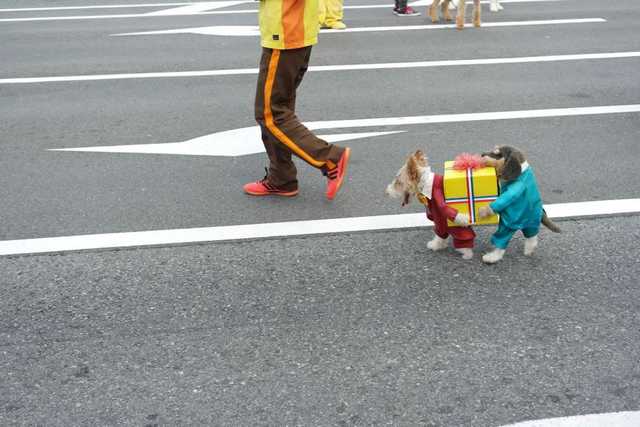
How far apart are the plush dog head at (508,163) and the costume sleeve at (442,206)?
0.34 meters

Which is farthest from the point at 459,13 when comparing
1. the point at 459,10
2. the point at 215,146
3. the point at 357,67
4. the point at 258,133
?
the point at 215,146

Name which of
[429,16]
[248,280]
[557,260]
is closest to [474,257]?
[557,260]

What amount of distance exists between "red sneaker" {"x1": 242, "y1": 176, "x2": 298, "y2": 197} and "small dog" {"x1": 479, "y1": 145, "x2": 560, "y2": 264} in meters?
1.87

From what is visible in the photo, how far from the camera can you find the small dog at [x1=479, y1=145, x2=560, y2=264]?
479 cm

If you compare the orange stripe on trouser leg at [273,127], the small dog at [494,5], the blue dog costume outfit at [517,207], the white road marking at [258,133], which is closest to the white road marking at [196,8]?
the small dog at [494,5]

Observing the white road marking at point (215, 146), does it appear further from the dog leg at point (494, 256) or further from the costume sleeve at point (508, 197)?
the costume sleeve at point (508, 197)

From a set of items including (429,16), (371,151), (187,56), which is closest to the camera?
(371,151)

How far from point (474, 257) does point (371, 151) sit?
2.28 metres

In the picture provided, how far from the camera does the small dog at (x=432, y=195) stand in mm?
4879

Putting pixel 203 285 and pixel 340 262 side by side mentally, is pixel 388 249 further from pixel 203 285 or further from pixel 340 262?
pixel 203 285

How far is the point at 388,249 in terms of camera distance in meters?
5.30

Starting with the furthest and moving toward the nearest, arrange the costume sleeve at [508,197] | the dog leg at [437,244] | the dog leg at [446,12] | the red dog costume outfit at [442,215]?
the dog leg at [446,12] → the dog leg at [437,244] → the red dog costume outfit at [442,215] → the costume sleeve at [508,197]

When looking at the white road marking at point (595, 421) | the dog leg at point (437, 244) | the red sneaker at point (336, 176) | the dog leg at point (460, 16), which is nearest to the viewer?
the white road marking at point (595, 421)

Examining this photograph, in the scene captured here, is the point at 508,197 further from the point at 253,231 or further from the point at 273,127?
the point at 273,127
